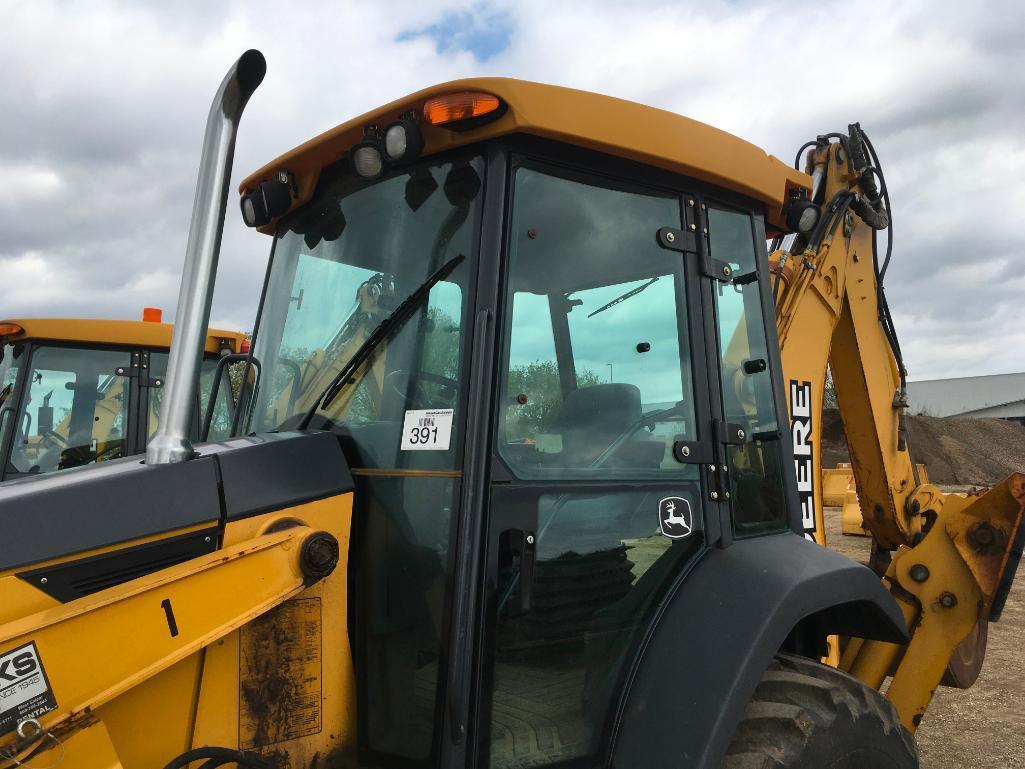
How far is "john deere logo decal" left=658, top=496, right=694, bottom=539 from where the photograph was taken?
7.80 feet

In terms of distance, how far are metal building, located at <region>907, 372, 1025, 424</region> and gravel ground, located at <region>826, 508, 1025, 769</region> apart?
36.9 meters

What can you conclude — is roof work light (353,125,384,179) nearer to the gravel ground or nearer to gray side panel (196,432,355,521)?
gray side panel (196,432,355,521)

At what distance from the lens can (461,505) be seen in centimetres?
203

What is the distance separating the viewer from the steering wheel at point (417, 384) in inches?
84.6

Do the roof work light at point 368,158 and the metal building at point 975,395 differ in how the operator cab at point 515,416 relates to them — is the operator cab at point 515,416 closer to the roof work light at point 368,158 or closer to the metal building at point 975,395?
the roof work light at point 368,158

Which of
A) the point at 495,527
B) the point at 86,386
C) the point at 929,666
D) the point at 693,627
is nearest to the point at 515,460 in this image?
the point at 495,527

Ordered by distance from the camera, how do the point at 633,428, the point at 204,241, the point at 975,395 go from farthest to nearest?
the point at 975,395 → the point at 633,428 → the point at 204,241

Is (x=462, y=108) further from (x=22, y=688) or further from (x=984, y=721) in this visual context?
(x=984, y=721)

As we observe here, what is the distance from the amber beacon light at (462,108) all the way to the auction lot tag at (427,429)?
702mm

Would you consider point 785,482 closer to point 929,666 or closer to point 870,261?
point 929,666

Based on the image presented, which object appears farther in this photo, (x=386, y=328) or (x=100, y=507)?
(x=386, y=328)

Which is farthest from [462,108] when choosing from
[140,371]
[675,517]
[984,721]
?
[140,371]

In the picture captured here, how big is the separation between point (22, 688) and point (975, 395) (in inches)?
1816

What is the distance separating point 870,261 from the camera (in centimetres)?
405
